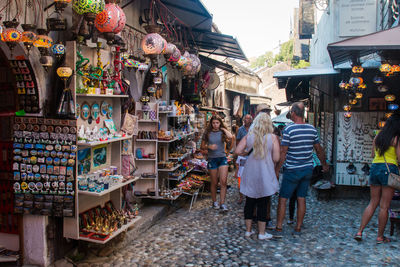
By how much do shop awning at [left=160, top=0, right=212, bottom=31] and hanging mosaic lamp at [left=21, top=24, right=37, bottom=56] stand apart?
3.64 m

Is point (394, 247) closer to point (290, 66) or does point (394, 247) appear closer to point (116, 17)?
point (116, 17)

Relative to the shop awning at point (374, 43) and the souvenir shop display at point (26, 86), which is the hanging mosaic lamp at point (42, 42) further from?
the shop awning at point (374, 43)

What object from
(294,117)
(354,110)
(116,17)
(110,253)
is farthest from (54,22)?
(354,110)

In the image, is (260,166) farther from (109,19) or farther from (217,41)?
(217,41)

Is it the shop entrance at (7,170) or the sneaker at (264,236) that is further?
the sneaker at (264,236)

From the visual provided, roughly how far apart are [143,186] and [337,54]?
13.9 ft

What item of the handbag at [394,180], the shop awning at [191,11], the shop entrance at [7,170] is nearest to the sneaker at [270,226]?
the handbag at [394,180]

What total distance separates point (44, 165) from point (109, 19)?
1.76m

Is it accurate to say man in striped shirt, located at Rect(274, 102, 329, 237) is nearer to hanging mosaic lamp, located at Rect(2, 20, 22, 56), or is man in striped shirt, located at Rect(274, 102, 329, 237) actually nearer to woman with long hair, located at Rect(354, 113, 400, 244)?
woman with long hair, located at Rect(354, 113, 400, 244)

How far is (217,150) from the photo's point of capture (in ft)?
23.3

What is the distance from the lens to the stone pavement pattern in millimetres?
4777

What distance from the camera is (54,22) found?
3.87m

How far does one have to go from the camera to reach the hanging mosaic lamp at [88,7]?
3.62m

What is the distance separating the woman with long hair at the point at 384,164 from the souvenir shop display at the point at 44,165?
4030mm
